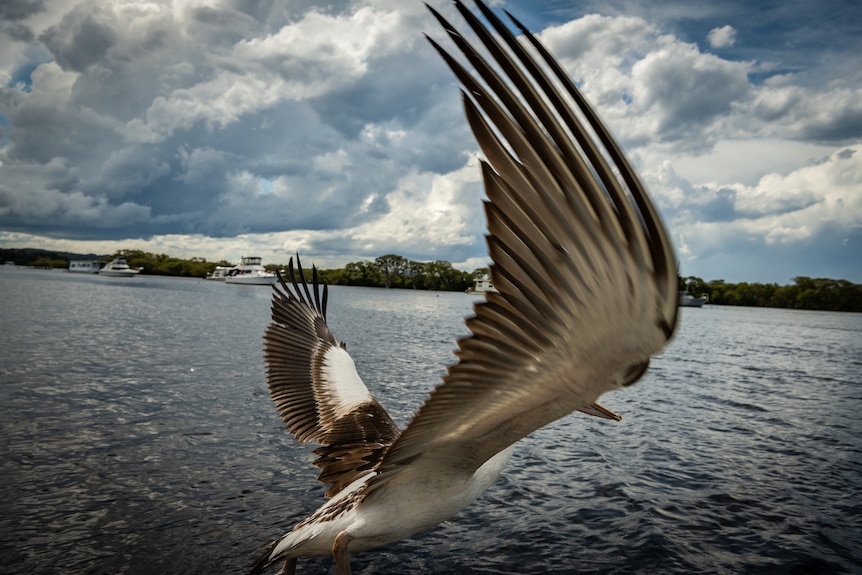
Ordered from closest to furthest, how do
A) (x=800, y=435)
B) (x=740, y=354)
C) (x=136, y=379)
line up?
(x=800, y=435) < (x=136, y=379) < (x=740, y=354)

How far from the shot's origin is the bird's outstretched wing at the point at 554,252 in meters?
1.58

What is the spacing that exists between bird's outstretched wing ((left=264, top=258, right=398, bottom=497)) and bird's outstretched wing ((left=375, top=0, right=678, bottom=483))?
252cm

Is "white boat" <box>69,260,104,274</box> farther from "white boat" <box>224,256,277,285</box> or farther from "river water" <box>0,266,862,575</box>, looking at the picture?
"river water" <box>0,266,862,575</box>

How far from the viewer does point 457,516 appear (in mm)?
6660

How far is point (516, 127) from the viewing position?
1662 millimetres

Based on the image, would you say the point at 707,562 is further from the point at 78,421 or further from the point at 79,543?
the point at 78,421

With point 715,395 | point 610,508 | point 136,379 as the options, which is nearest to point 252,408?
point 136,379

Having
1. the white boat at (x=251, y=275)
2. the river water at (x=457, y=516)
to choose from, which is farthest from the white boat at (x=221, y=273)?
the river water at (x=457, y=516)

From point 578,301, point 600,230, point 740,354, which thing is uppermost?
point 600,230

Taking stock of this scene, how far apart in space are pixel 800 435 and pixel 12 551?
14.7 m

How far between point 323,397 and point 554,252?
438 centimetres

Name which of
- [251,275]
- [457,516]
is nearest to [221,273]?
[251,275]

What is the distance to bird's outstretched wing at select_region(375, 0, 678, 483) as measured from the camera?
62.0 inches

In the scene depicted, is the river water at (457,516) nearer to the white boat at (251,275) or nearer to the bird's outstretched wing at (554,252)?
the bird's outstretched wing at (554,252)
